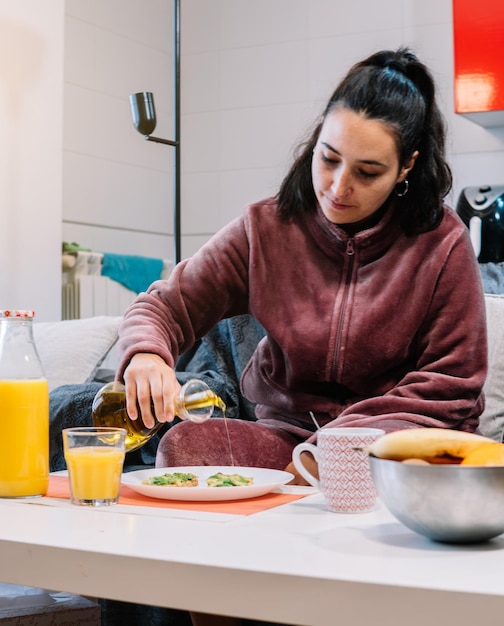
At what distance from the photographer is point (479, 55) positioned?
3.29 m

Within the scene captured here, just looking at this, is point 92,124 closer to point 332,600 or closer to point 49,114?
point 49,114

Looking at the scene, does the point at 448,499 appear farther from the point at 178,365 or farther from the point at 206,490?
the point at 178,365

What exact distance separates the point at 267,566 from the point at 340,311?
979 millimetres

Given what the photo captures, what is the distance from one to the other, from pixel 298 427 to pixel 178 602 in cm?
100

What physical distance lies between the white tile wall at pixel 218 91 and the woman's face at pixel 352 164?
210 centimetres

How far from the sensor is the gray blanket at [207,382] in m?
2.23

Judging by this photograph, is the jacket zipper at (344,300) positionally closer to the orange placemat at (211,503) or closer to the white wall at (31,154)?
the orange placemat at (211,503)

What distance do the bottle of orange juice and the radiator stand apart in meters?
2.55

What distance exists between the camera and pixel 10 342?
3.83 ft

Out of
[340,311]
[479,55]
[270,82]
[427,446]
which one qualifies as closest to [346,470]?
[427,446]

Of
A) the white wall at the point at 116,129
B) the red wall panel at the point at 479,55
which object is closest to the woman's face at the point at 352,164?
the red wall panel at the point at 479,55

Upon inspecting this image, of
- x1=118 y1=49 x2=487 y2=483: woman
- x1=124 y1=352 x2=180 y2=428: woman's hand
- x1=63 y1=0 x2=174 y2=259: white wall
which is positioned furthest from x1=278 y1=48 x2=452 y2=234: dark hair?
x1=63 y1=0 x2=174 y2=259: white wall

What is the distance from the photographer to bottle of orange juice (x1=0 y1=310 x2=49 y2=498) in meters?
1.16

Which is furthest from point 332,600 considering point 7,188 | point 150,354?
point 7,188
